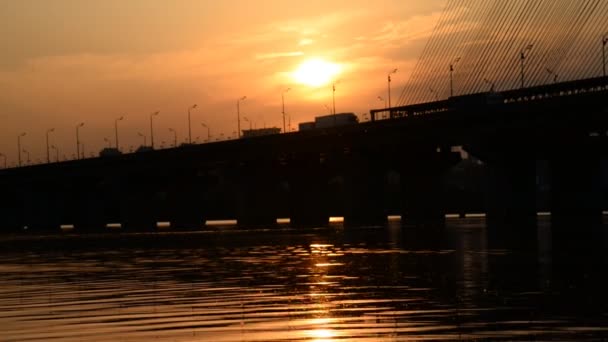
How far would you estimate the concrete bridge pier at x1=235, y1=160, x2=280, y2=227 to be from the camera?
186375mm

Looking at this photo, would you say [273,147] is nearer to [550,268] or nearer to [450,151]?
[450,151]

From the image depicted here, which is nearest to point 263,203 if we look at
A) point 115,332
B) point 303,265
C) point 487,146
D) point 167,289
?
point 487,146

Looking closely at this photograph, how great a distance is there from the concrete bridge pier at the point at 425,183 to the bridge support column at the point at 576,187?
18.7 metres

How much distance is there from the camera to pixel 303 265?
62.7m

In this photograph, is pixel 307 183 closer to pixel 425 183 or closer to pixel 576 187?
pixel 425 183

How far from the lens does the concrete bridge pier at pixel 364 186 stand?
566 ft

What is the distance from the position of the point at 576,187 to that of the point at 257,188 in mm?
54347

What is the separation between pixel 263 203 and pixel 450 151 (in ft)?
107

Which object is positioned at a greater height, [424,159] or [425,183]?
[424,159]

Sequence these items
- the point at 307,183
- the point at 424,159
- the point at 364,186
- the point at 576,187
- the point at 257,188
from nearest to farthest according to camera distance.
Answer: the point at 576,187 < the point at 424,159 < the point at 364,186 < the point at 257,188 < the point at 307,183

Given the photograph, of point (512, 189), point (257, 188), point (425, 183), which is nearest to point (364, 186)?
point (425, 183)

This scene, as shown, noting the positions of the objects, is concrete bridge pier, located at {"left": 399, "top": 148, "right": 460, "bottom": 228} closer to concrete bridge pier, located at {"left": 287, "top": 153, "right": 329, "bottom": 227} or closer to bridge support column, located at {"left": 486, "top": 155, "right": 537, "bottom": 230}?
bridge support column, located at {"left": 486, "top": 155, "right": 537, "bottom": 230}

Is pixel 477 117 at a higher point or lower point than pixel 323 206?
higher

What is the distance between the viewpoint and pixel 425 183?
574ft
